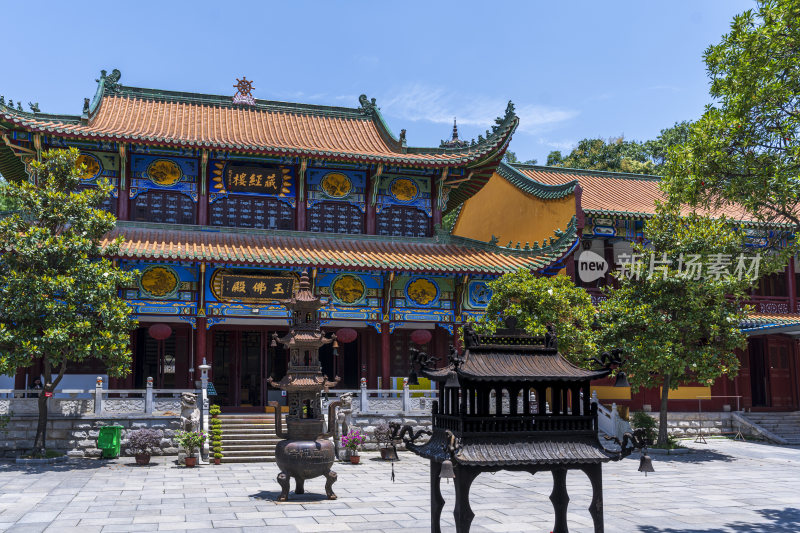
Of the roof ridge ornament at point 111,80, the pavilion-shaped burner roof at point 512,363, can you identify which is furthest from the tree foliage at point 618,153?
the pavilion-shaped burner roof at point 512,363

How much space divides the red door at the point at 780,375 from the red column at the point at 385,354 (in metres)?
13.4

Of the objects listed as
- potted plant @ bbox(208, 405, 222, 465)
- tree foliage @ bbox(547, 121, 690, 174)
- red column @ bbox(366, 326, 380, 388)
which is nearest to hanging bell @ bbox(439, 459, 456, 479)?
potted plant @ bbox(208, 405, 222, 465)

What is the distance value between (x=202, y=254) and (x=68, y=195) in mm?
3622

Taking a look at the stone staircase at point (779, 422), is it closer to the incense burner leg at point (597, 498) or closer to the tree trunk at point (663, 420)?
the tree trunk at point (663, 420)

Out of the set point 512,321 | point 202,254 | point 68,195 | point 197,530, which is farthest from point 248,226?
point 512,321

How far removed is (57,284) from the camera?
15.3 metres

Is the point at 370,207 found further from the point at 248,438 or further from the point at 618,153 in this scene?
the point at 618,153

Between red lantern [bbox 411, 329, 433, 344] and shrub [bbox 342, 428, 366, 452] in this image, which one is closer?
shrub [bbox 342, 428, 366, 452]

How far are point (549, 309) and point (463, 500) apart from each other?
1109 centimetres

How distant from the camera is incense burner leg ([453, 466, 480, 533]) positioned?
737 cm

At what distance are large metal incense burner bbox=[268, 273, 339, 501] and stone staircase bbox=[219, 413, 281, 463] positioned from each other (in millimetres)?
3941

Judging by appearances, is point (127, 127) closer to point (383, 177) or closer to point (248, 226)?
point (248, 226)

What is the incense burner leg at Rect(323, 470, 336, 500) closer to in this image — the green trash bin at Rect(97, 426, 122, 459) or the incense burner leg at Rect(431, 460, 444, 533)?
the incense burner leg at Rect(431, 460, 444, 533)

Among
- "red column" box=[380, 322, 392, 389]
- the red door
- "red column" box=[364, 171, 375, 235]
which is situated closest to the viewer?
"red column" box=[380, 322, 392, 389]
